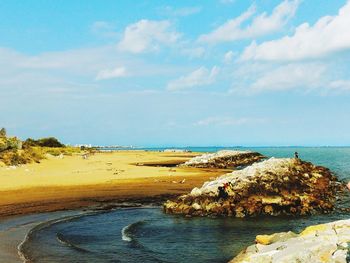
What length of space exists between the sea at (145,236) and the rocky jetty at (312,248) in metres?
3.79

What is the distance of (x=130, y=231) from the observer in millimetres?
23984

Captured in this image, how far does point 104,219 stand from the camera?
27.5 m

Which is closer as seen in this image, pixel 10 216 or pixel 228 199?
pixel 10 216

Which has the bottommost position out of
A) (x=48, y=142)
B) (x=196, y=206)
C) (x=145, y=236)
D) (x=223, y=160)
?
(x=145, y=236)

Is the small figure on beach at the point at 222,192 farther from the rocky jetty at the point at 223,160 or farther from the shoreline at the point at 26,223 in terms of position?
the rocky jetty at the point at 223,160

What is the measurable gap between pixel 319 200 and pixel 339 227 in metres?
18.1

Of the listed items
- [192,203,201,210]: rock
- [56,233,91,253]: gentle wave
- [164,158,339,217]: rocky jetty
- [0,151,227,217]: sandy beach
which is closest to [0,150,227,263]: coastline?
[0,151,227,217]: sandy beach

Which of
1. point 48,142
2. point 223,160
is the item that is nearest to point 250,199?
point 223,160

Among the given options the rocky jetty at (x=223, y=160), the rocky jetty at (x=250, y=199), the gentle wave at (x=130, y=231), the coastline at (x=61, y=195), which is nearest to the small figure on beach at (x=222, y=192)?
the rocky jetty at (x=250, y=199)

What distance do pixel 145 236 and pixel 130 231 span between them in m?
1.71

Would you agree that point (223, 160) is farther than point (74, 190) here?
Yes

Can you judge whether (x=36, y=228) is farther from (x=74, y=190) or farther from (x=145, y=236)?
(x=74, y=190)

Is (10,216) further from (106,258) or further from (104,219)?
(106,258)

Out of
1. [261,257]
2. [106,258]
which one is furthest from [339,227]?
[106,258]
